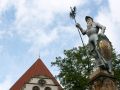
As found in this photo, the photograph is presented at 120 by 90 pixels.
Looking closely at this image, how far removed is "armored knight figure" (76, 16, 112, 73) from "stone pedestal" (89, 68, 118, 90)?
21 cm

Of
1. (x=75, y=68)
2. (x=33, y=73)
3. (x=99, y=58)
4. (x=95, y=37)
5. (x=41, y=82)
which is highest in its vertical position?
(x=33, y=73)

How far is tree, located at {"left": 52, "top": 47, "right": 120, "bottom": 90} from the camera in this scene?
25.5 metres

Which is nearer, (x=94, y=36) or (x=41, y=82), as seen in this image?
(x=94, y=36)

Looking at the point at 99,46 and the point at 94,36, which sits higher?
the point at 94,36

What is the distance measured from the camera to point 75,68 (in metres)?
27.2

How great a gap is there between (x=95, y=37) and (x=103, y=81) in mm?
1068


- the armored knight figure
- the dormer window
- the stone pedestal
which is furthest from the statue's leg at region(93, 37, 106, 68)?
the dormer window

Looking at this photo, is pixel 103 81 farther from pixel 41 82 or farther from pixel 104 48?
pixel 41 82

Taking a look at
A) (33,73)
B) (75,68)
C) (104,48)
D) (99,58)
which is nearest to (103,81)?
(99,58)

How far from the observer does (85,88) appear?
24.9 meters

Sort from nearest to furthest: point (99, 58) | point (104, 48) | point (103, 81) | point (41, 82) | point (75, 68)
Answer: point (103, 81)
point (104, 48)
point (99, 58)
point (75, 68)
point (41, 82)

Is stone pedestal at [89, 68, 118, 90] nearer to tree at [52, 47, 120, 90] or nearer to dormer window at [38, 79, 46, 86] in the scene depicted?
tree at [52, 47, 120, 90]

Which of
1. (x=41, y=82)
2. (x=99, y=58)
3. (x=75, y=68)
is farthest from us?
(x=41, y=82)

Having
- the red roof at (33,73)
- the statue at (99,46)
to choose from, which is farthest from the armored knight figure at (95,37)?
the red roof at (33,73)
